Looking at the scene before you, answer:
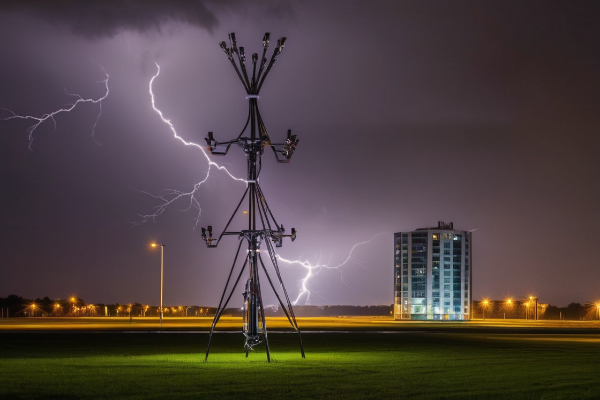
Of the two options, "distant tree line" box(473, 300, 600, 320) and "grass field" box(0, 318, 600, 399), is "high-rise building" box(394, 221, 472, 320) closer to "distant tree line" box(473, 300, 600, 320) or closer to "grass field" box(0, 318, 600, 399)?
"distant tree line" box(473, 300, 600, 320)

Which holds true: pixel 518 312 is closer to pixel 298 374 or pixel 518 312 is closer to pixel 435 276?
pixel 435 276

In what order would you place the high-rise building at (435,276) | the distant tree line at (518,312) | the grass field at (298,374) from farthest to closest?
the distant tree line at (518,312) → the high-rise building at (435,276) → the grass field at (298,374)

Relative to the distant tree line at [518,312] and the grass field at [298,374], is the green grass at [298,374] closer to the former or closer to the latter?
the grass field at [298,374]

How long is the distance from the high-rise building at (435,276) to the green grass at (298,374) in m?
100

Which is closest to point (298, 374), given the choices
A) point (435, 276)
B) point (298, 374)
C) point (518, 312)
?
point (298, 374)

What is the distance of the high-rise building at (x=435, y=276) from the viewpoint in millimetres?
127312

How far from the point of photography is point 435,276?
130 metres

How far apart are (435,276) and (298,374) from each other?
373 feet

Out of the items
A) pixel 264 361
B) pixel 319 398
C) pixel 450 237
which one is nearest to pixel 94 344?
pixel 264 361

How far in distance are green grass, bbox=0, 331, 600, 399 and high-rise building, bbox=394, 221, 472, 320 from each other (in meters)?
100

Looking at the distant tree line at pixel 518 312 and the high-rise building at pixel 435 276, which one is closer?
the high-rise building at pixel 435 276

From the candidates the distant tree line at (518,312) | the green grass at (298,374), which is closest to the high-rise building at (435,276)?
the distant tree line at (518,312)

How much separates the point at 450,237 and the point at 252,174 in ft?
360

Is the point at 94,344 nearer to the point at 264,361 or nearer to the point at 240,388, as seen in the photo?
the point at 264,361
